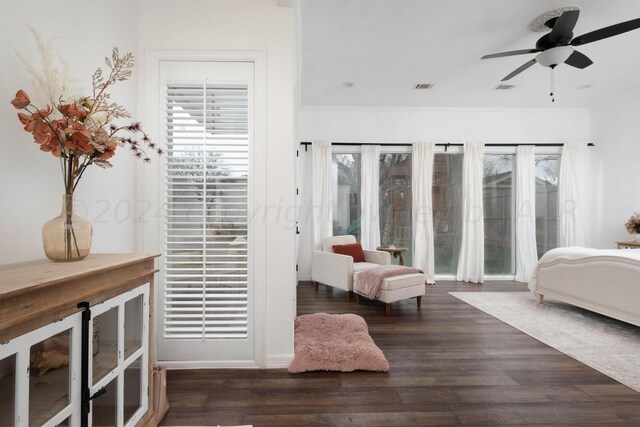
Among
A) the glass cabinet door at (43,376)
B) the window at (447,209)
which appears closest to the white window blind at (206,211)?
the glass cabinet door at (43,376)

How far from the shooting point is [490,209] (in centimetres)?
533

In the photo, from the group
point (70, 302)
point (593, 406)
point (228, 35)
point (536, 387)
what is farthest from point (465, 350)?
point (228, 35)

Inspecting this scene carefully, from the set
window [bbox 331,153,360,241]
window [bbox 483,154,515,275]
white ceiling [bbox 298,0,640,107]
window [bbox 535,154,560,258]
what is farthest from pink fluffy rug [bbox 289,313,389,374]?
window [bbox 535,154,560,258]

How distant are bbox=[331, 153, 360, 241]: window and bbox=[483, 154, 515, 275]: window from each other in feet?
7.82

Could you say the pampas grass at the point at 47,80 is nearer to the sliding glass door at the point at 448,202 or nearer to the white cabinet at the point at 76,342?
the white cabinet at the point at 76,342

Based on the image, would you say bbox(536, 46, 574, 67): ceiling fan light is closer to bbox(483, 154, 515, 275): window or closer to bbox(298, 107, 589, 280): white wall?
bbox(298, 107, 589, 280): white wall

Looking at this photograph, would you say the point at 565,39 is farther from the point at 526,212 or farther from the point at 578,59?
the point at 526,212

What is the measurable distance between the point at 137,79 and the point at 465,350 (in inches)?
135

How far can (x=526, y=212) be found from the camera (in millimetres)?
5148

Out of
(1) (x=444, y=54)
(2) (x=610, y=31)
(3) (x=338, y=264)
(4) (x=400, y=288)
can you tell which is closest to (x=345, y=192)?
(3) (x=338, y=264)

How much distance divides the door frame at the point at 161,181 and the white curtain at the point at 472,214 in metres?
4.12

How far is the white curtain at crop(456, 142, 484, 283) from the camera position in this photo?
5031 millimetres

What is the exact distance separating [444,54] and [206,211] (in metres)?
3.22

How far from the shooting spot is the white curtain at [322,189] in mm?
4941
